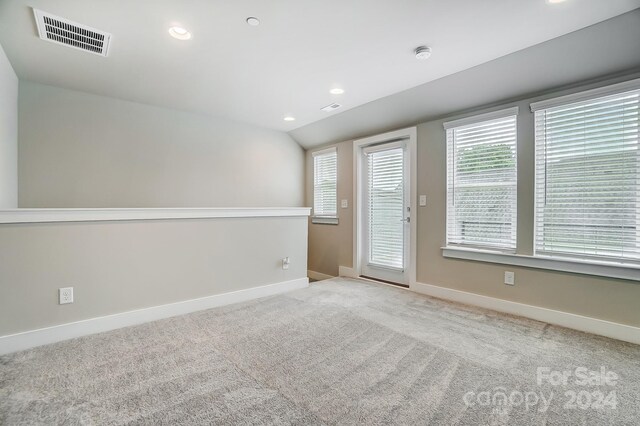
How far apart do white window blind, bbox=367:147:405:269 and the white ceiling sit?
41.0 inches

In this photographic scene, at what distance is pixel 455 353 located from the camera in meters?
2.16

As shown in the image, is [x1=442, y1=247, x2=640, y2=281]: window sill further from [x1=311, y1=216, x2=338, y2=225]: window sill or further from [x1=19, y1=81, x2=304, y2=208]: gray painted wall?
[x1=19, y1=81, x2=304, y2=208]: gray painted wall

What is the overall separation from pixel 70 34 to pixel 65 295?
6.55ft

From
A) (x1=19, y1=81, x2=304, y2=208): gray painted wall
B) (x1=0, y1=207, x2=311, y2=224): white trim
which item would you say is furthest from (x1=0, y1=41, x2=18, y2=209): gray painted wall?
(x1=0, y1=207, x2=311, y2=224): white trim

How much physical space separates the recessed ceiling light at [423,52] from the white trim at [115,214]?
7.35 ft

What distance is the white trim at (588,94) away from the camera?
234 centimetres

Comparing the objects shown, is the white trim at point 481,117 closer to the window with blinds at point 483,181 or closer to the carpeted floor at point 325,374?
the window with blinds at point 483,181

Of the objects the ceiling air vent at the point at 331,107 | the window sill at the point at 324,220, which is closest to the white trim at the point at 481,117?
the ceiling air vent at the point at 331,107

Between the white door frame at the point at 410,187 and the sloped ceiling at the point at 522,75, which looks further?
the white door frame at the point at 410,187

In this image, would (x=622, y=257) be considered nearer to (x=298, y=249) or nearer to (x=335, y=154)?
(x=298, y=249)

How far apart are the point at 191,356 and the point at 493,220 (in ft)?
10.0

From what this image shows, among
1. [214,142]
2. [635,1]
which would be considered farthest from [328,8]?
[214,142]

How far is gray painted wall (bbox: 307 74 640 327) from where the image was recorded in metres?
2.46

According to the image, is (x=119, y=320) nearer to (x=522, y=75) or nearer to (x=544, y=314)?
(x=544, y=314)
